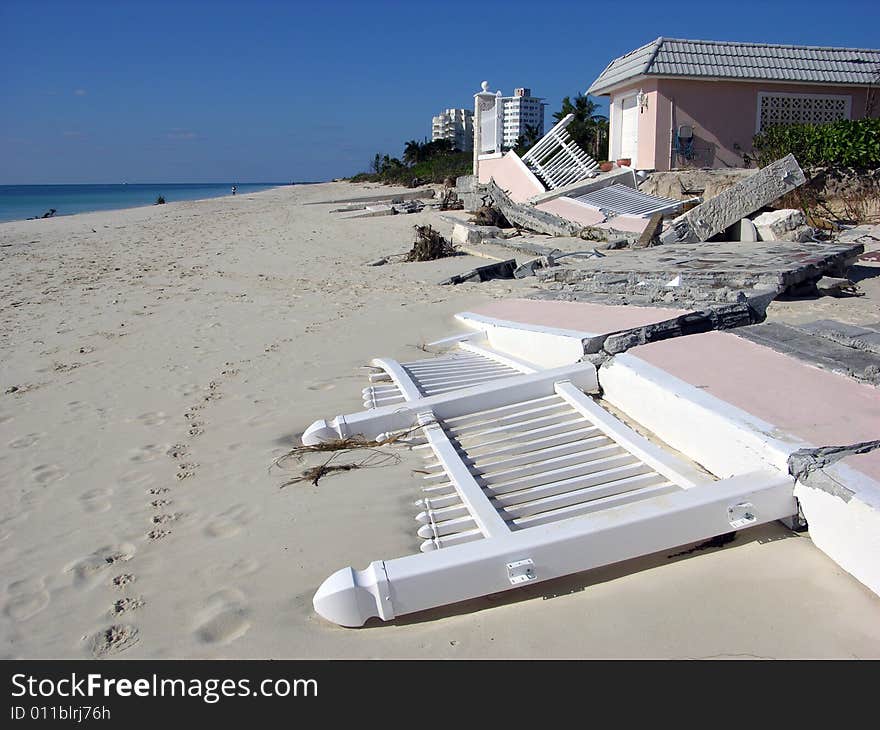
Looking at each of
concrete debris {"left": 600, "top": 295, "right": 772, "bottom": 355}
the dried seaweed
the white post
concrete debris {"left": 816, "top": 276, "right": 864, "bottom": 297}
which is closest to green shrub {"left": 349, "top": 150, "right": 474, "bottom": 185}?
the white post

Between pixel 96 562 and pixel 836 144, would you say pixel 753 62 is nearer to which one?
pixel 836 144

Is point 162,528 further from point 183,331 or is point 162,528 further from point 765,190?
point 765,190

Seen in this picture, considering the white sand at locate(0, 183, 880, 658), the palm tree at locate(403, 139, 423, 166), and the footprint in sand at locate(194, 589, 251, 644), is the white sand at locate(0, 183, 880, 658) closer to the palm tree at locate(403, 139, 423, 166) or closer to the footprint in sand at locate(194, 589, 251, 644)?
the footprint in sand at locate(194, 589, 251, 644)

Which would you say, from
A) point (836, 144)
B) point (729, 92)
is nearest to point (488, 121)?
point (729, 92)

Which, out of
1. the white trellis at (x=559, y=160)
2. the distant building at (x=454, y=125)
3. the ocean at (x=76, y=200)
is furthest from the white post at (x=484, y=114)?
the distant building at (x=454, y=125)

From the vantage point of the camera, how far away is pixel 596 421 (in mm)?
3537

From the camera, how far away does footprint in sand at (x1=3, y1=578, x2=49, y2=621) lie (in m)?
2.53

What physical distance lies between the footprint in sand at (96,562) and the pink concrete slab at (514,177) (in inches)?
595

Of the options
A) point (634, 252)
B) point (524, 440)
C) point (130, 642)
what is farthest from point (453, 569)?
point (634, 252)

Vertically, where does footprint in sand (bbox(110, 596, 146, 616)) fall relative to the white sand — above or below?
below

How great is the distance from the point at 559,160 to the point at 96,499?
1757 centimetres

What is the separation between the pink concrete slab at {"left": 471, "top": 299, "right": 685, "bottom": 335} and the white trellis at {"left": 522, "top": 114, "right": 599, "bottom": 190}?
1226 cm

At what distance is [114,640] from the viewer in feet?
7.69

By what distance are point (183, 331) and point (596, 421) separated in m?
4.89
